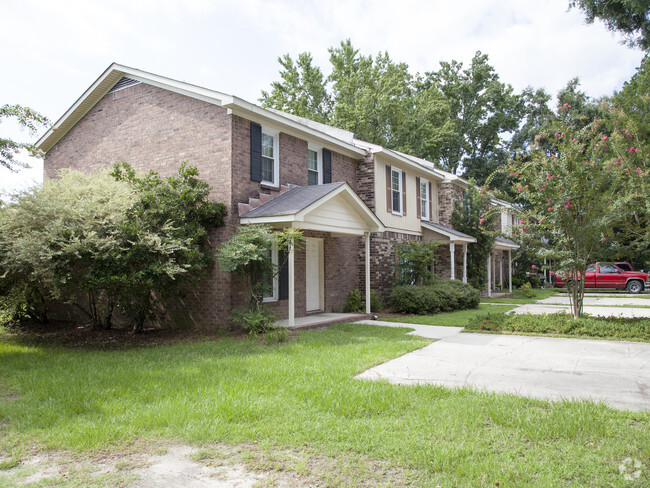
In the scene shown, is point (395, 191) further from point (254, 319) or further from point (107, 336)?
point (107, 336)

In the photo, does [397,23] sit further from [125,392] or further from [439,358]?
[125,392]

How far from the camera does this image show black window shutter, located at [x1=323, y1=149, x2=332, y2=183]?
13.6m

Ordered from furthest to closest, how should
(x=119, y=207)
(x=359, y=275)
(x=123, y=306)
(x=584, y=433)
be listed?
(x=359, y=275), (x=123, y=306), (x=119, y=207), (x=584, y=433)

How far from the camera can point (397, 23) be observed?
32.7 ft

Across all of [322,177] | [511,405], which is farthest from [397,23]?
[511,405]

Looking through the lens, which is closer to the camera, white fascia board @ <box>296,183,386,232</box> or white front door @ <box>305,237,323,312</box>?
white fascia board @ <box>296,183,386,232</box>

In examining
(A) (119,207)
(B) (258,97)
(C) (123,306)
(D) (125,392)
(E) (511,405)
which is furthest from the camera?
(B) (258,97)

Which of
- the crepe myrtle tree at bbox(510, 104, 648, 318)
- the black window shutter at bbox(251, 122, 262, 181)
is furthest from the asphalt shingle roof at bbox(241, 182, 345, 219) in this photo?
the crepe myrtle tree at bbox(510, 104, 648, 318)

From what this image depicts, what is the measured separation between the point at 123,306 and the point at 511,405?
27.0ft

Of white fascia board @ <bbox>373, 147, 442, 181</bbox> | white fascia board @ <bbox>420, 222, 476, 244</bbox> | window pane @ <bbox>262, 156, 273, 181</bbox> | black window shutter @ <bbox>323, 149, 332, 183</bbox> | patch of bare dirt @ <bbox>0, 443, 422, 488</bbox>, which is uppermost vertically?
white fascia board @ <bbox>373, 147, 442, 181</bbox>

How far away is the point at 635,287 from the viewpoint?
23641 mm

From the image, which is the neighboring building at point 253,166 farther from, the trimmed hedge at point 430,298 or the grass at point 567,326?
the grass at point 567,326

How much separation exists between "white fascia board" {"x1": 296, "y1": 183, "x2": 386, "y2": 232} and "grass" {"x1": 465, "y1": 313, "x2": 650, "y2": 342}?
3910mm

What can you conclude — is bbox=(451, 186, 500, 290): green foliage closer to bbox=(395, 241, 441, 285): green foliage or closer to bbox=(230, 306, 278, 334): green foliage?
bbox=(395, 241, 441, 285): green foliage
